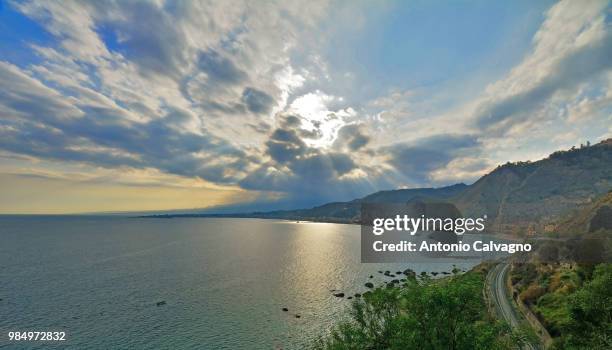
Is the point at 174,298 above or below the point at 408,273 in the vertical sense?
below

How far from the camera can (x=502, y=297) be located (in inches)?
2844

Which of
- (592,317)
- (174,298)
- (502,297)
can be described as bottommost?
(174,298)

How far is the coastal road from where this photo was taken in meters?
55.9

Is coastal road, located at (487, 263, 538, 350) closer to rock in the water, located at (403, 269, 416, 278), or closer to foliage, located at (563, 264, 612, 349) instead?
foliage, located at (563, 264, 612, 349)

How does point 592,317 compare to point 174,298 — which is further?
point 174,298

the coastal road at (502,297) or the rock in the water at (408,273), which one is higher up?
the coastal road at (502,297)

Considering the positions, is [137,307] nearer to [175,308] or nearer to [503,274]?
[175,308]

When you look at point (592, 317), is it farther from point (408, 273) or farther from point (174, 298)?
point (174, 298)

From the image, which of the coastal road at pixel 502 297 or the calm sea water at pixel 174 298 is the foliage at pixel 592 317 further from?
the calm sea water at pixel 174 298

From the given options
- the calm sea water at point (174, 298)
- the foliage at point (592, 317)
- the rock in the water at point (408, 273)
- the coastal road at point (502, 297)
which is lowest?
the calm sea water at point (174, 298)

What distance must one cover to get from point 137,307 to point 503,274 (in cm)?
11490

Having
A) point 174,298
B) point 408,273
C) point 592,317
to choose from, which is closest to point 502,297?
point 408,273

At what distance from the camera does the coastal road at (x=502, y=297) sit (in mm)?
55875

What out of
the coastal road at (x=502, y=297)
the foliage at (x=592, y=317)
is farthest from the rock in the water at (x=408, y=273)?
the foliage at (x=592, y=317)
